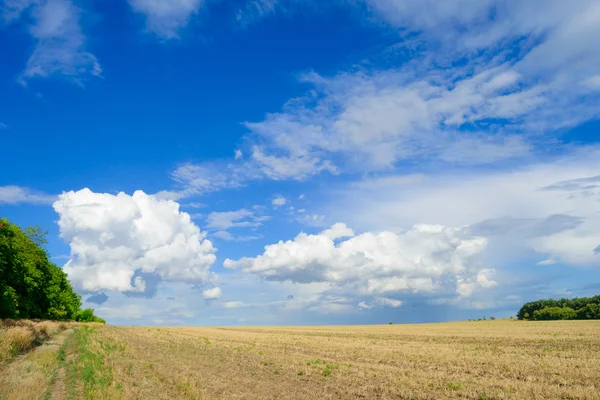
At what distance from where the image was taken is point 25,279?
2291 inches

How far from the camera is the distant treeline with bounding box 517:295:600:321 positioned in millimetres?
93938

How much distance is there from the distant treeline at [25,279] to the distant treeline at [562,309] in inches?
4400

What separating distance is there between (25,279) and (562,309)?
114 metres

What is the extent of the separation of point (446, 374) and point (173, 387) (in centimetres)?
1441

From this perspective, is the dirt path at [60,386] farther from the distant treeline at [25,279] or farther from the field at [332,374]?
the distant treeline at [25,279]

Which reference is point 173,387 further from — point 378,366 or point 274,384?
point 378,366

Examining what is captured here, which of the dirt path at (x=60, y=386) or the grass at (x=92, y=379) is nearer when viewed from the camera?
the grass at (x=92, y=379)

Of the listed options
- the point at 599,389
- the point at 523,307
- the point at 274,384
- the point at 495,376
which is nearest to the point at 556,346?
the point at 495,376

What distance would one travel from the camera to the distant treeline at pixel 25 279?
50.6 meters

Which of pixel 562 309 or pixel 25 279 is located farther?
pixel 562 309

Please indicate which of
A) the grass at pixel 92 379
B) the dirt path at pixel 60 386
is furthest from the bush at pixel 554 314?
the dirt path at pixel 60 386

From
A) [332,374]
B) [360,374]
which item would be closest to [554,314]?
[360,374]

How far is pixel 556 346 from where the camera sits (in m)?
34.3

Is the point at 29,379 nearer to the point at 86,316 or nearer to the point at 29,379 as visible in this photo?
the point at 29,379
